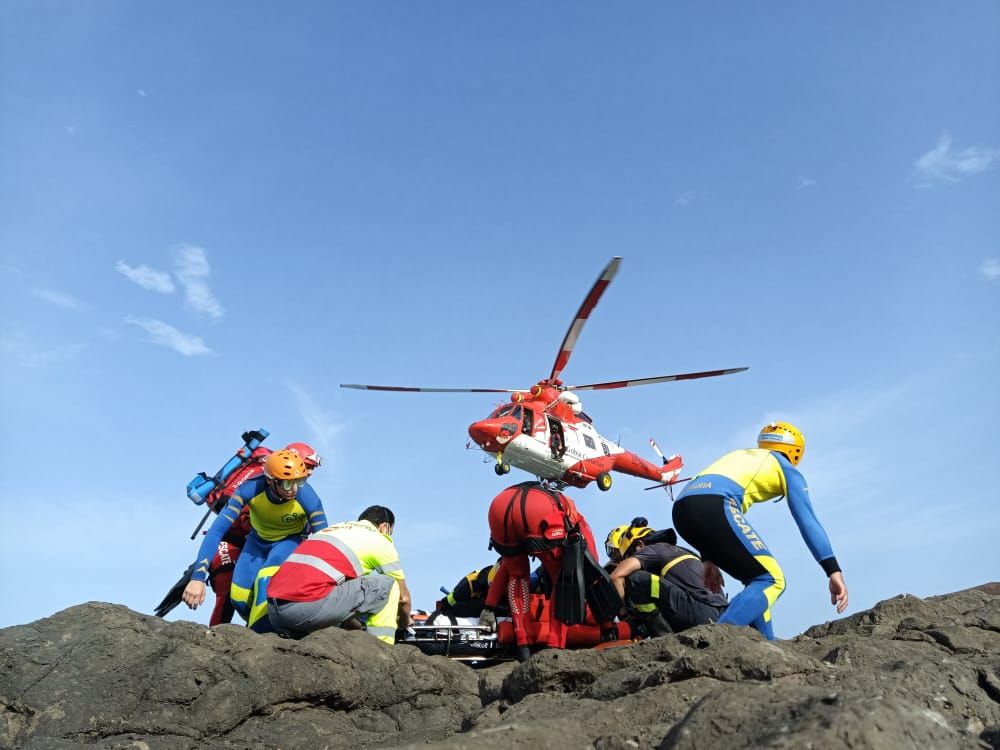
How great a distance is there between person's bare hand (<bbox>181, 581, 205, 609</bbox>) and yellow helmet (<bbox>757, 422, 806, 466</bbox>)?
14.7 feet

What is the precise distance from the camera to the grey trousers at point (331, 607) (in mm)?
5484

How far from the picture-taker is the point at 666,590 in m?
6.69

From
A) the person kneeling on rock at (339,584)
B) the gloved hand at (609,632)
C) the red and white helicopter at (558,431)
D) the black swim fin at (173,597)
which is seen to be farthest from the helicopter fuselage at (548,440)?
the person kneeling on rock at (339,584)

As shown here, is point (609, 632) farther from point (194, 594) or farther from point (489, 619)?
point (194, 594)

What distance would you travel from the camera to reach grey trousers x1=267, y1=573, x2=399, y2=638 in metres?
5.48

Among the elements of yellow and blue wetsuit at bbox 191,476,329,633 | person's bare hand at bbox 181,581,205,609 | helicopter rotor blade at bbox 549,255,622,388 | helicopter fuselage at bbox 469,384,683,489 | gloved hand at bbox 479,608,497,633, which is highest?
helicopter rotor blade at bbox 549,255,622,388

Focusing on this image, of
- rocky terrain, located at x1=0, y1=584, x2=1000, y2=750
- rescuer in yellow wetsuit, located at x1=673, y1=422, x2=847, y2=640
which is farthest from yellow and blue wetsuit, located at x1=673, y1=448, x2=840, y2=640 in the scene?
rocky terrain, located at x1=0, y1=584, x2=1000, y2=750

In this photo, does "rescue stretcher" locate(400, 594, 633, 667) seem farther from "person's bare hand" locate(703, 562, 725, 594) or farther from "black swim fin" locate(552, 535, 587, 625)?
"person's bare hand" locate(703, 562, 725, 594)

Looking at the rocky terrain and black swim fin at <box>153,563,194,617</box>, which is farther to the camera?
black swim fin at <box>153,563,194,617</box>

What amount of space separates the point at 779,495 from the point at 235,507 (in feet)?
14.8

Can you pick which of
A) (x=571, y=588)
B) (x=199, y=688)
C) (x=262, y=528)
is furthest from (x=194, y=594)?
(x=571, y=588)

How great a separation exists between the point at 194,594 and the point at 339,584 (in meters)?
1.93

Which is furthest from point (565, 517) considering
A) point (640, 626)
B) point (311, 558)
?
point (311, 558)

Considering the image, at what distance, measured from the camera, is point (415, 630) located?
696cm
